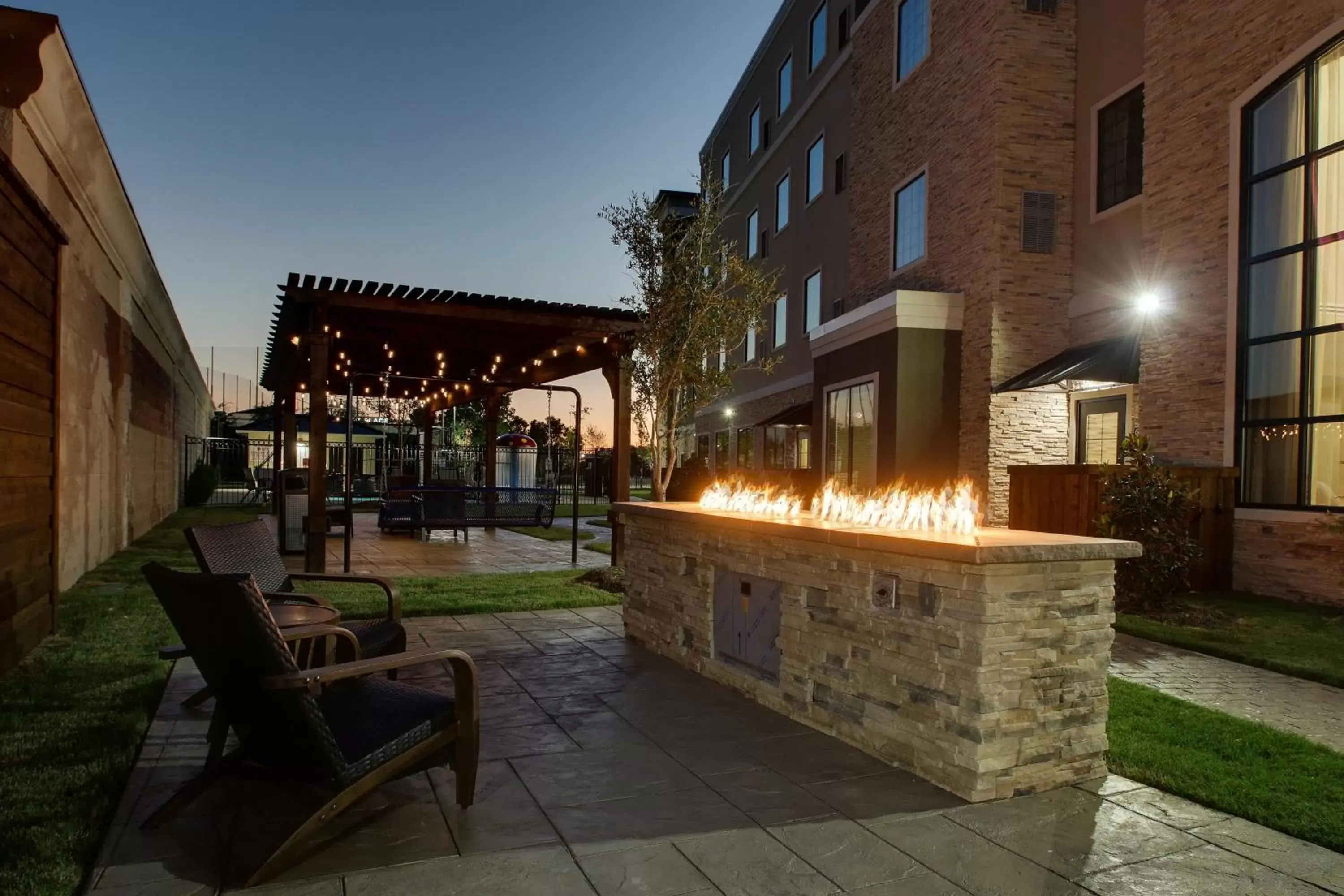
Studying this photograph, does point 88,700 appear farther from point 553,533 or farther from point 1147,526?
point 553,533

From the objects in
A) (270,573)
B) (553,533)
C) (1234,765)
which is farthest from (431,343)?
(1234,765)

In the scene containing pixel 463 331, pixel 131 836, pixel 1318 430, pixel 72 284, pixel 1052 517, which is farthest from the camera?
pixel 463 331

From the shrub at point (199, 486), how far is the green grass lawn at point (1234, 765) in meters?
22.2

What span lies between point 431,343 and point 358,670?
1057 centimetres

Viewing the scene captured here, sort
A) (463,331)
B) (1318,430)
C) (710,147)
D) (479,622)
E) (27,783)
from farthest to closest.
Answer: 1. (710,147)
2. (463,331)
3. (1318,430)
4. (479,622)
5. (27,783)

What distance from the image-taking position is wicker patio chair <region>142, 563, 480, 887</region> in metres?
2.55

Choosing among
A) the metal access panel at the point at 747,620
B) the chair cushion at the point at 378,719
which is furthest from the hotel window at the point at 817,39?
the chair cushion at the point at 378,719

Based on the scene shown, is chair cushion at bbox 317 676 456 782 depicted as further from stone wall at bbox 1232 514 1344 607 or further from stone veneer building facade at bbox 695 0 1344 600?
stone veneer building facade at bbox 695 0 1344 600

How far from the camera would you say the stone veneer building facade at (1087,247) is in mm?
8781

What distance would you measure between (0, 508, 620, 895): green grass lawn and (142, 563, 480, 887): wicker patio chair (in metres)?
0.33

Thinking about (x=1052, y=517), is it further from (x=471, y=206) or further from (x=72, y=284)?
(x=471, y=206)

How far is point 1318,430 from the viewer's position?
8.60 metres

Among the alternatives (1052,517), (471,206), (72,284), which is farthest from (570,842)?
(471,206)

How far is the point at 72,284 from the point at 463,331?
15.3 feet
